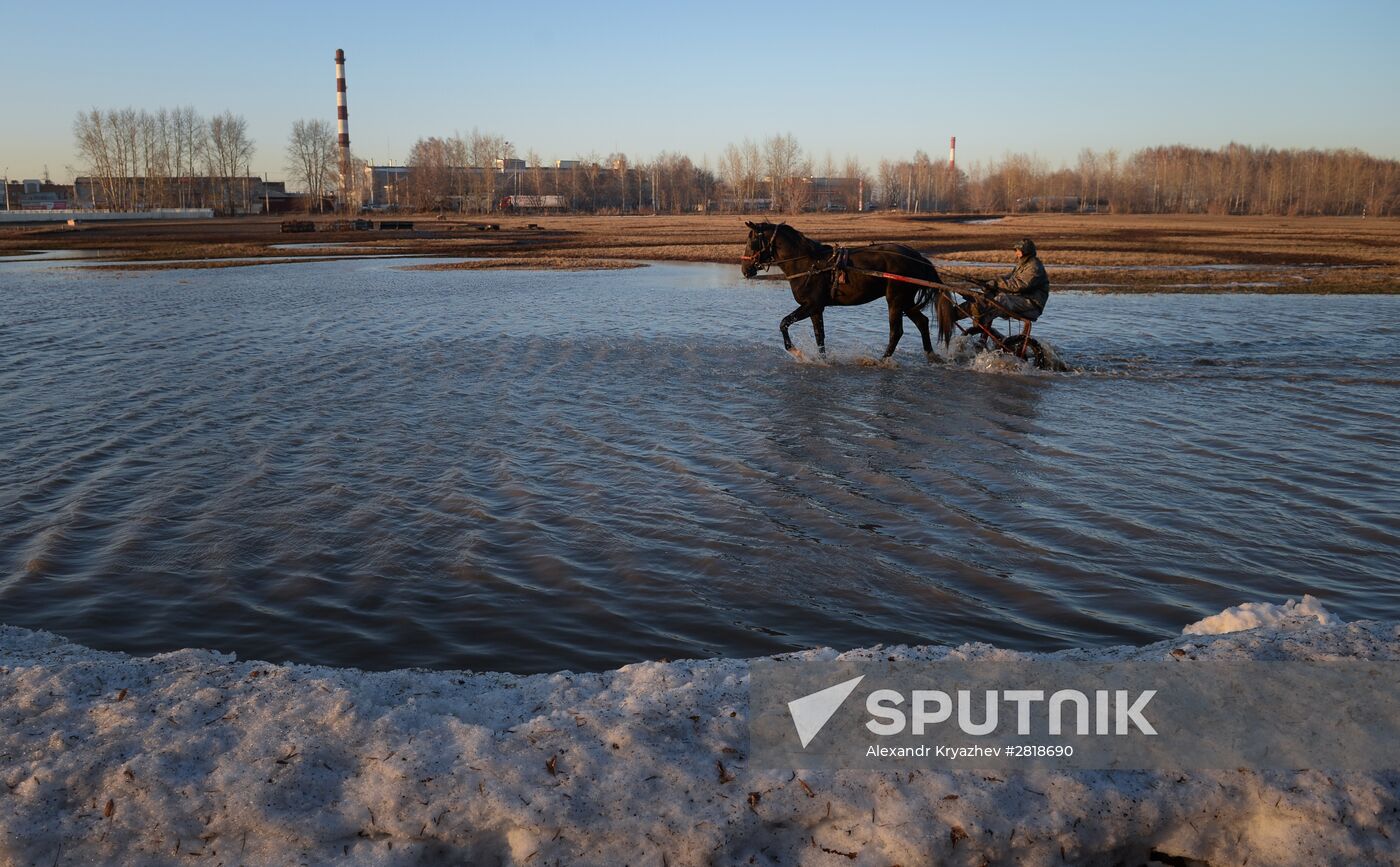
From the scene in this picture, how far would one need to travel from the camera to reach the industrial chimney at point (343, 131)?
116000 millimetres

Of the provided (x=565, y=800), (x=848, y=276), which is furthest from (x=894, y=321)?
(x=565, y=800)

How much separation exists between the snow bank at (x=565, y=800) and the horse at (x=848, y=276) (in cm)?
1156

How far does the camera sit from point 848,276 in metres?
14.9

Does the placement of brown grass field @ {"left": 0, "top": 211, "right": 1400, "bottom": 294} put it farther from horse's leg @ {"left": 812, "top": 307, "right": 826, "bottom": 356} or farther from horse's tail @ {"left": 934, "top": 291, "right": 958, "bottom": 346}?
horse's leg @ {"left": 812, "top": 307, "right": 826, "bottom": 356}

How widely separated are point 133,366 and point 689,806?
1389 centimetres

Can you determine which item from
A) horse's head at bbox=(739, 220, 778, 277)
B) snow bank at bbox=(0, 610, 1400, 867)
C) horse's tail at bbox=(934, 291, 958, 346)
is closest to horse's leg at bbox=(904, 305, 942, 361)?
horse's tail at bbox=(934, 291, 958, 346)

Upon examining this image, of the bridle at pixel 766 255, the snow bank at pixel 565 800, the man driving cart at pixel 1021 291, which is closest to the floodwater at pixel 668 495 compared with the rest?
the man driving cart at pixel 1021 291

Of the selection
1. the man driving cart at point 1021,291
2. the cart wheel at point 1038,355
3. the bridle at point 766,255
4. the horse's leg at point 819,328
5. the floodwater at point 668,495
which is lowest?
the floodwater at point 668,495

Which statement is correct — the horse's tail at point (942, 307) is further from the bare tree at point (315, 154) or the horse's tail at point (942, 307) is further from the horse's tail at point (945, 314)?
the bare tree at point (315, 154)

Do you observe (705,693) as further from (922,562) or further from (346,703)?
(922,562)

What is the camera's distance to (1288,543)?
7121 millimetres


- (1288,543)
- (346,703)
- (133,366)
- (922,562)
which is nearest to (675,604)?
(922,562)

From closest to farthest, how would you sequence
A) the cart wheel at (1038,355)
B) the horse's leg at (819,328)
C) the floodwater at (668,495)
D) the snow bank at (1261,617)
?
the snow bank at (1261,617) < the floodwater at (668,495) < the cart wheel at (1038,355) < the horse's leg at (819,328)

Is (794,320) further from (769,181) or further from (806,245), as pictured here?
(769,181)
